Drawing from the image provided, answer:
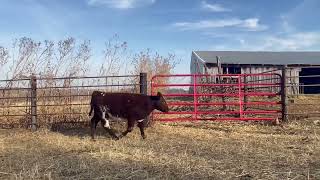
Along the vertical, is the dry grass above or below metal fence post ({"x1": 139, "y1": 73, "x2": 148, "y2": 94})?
below

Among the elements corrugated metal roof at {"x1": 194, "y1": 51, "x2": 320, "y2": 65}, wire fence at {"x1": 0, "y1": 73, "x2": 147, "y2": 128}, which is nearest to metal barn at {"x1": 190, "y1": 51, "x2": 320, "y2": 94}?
corrugated metal roof at {"x1": 194, "y1": 51, "x2": 320, "y2": 65}

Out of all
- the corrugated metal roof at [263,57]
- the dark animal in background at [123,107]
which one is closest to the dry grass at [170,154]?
the dark animal in background at [123,107]

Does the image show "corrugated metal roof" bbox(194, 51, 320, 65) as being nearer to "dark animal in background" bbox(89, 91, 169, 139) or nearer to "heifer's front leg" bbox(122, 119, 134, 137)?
"dark animal in background" bbox(89, 91, 169, 139)

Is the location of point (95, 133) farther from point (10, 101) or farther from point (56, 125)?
A: point (10, 101)

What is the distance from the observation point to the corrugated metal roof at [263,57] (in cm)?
3369

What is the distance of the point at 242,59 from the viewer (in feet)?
114

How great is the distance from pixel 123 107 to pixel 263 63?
77.6ft

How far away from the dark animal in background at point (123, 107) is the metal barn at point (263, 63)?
19.2 metres

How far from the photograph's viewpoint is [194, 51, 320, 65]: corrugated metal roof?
33.7m

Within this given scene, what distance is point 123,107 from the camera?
11375 mm

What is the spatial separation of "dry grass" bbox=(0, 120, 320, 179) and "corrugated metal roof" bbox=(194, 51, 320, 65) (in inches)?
833

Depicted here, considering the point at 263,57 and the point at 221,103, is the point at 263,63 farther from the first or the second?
the point at 221,103

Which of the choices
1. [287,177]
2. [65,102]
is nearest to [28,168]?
[287,177]

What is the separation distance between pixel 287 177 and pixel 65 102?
8.56 m
